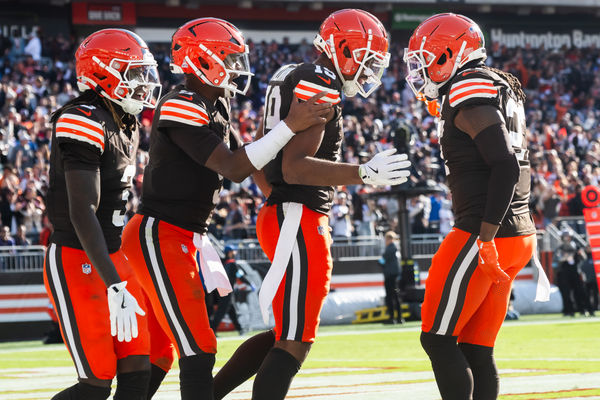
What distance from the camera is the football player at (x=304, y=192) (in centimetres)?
462

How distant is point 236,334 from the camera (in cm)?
1582

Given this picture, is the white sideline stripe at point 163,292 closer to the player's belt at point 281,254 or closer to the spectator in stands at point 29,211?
the player's belt at point 281,254

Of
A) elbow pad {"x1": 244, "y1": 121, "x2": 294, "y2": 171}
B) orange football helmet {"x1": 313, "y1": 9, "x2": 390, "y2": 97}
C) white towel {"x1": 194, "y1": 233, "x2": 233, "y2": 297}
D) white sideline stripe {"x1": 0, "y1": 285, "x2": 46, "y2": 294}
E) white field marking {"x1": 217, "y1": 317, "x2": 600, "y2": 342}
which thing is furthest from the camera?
white sideline stripe {"x1": 0, "y1": 285, "x2": 46, "y2": 294}

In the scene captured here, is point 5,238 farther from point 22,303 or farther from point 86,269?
point 86,269

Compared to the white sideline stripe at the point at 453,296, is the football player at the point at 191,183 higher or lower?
higher

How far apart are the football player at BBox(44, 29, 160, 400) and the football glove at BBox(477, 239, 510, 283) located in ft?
5.15

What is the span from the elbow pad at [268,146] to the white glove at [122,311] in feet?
2.58

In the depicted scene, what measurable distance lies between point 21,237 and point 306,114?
1198 centimetres

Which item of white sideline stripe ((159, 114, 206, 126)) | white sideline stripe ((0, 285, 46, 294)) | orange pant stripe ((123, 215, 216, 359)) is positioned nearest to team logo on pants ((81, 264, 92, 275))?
orange pant stripe ((123, 215, 216, 359))

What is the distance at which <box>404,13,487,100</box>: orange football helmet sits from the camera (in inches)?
203

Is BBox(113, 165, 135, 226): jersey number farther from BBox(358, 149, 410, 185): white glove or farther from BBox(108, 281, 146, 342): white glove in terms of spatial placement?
BBox(358, 149, 410, 185): white glove

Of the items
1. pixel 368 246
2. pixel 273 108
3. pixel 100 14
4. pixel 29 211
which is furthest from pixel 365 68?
pixel 100 14

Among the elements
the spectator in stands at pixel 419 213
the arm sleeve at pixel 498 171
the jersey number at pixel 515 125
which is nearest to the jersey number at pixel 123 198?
the arm sleeve at pixel 498 171

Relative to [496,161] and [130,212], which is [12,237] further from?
[496,161]
